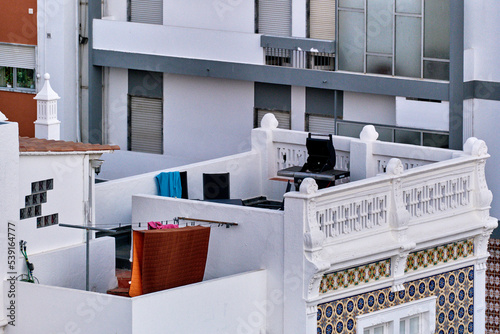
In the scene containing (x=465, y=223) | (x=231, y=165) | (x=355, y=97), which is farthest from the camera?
(x=355, y=97)

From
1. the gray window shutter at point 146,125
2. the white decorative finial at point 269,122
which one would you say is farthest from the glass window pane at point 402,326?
the gray window shutter at point 146,125

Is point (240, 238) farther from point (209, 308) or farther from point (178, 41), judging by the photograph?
point (178, 41)

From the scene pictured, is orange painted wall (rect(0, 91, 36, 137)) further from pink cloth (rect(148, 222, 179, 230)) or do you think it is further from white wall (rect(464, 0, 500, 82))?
pink cloth (rect(148, 222, 179, 230))

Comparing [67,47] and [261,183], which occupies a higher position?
[67,47]

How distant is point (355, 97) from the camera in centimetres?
3478

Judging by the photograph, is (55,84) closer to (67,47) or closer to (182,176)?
(67,47)

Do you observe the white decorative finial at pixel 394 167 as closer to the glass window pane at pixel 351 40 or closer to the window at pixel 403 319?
the window at pixel 403 319

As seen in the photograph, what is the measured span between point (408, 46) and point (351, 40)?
1.45 m

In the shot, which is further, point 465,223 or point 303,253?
point 465,223

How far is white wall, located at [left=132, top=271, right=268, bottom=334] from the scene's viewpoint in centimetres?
2575

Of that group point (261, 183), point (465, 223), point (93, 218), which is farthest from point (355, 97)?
point (93, 218)

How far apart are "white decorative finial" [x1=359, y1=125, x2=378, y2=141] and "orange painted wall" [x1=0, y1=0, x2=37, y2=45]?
11.6 meters

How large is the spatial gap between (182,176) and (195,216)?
10.7ft

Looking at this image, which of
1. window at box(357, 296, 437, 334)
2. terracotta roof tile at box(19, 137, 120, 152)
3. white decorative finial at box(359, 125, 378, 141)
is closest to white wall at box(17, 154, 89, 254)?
terracotta roof tile at box(19, 137, 120, 152)
